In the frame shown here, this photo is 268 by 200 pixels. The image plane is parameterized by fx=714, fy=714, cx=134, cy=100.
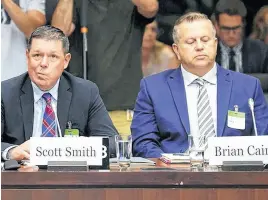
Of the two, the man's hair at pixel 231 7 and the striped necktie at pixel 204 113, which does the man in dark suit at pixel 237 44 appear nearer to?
the man's hair at pixel 231 7

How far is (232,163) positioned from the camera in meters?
2.71

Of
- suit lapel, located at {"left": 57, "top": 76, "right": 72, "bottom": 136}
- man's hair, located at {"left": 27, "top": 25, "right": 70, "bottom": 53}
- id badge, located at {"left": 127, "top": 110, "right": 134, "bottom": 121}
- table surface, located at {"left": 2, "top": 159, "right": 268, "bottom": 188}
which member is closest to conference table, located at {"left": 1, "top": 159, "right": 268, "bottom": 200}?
table surface, located at {"left": 2, "top": 159, "right": 268, "bottom": 188}

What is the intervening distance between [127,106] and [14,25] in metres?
0.95

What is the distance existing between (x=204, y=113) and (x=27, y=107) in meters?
0.92

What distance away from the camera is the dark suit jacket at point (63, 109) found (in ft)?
11.9

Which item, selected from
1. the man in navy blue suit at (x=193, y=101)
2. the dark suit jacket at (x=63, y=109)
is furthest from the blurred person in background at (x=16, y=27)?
the man in navy blue suit at (x=193, y=101)

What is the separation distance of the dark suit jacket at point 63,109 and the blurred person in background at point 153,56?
1.17 m

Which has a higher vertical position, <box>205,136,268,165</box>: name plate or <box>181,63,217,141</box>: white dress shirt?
<box>181,63,217,141</box>: white dress shirt

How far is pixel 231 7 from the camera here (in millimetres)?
4992

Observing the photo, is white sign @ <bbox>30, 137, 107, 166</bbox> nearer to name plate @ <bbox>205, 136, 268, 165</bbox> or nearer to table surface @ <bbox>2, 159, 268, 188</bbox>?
table surface @ <bbox>2, 159, 268, 188</bbox>

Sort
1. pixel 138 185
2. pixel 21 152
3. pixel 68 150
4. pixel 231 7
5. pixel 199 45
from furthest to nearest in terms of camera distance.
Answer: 1. pixel 231 7
2. pixel 199 45
3. pixel 21 152
4. pixel 68 150
5. pixel 138 185

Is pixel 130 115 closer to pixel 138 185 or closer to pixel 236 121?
pixel 236 121

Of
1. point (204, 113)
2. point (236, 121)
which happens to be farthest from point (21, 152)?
point (236, 121)

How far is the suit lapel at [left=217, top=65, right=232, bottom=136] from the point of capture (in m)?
3.67
